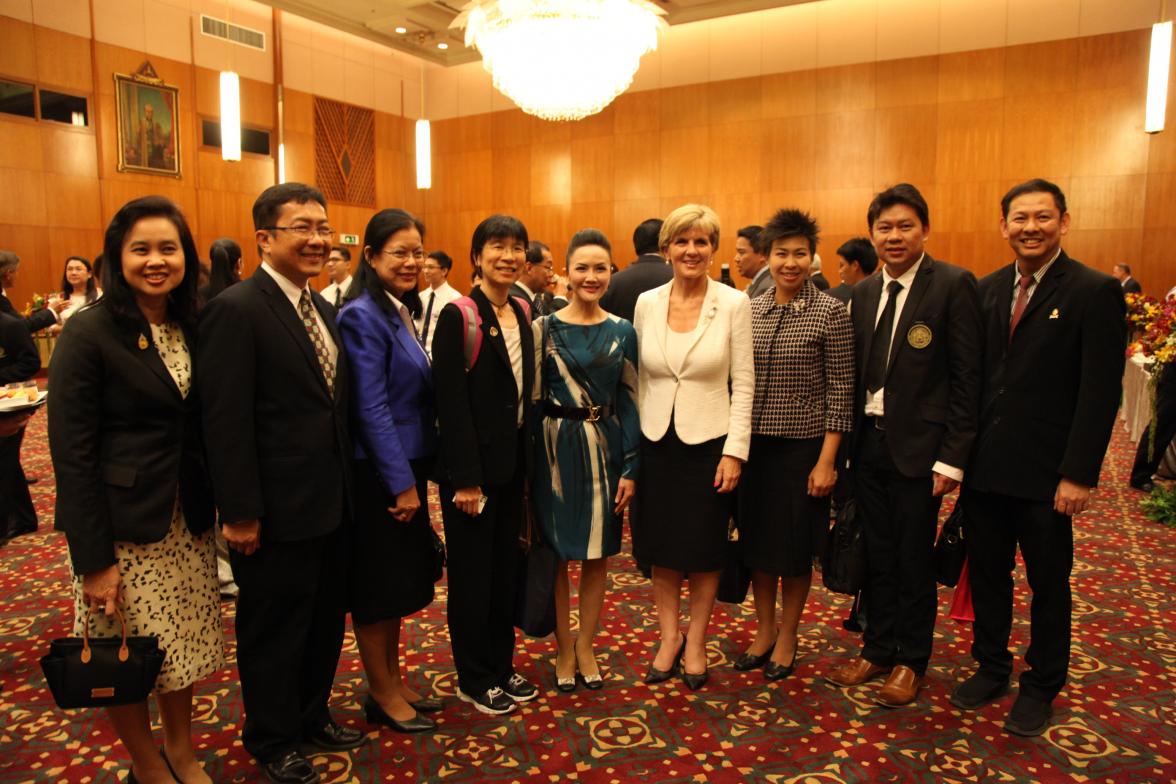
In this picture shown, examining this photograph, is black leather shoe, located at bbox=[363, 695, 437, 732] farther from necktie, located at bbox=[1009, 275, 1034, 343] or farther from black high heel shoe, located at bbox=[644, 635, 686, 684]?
necktie, located at bbox=[1009, 275, 1034, 343]

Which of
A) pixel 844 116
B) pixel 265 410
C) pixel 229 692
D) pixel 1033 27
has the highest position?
pixel 1033 27

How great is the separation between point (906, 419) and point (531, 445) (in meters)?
1.38

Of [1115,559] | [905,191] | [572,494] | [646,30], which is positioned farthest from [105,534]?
[646,30]

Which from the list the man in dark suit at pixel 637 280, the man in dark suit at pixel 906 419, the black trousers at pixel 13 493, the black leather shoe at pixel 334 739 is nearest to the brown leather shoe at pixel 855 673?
the man in dark suit at pixel 906 419

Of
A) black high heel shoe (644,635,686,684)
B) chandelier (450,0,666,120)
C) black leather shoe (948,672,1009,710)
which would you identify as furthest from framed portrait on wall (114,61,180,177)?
black leather shoe (948,672,1009,710)

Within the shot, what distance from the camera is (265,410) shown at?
2197 millimetres

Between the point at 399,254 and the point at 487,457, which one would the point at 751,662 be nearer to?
the point at 487,457

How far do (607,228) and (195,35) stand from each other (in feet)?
24.5

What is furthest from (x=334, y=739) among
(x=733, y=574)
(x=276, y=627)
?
(x=733, y=574)

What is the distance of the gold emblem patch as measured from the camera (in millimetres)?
2756

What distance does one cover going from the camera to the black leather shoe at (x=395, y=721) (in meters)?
2.71

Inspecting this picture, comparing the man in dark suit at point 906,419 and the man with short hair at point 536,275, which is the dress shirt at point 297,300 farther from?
the man with short hair at point 536,275

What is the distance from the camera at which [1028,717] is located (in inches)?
107

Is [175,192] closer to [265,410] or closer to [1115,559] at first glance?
[265,410]
